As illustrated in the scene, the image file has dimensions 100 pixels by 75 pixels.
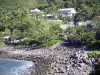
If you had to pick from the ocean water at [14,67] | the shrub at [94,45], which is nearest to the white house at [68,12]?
the shrub at [94,45]

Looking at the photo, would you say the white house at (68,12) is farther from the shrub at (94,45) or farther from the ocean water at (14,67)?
the ocean water at (14,67)

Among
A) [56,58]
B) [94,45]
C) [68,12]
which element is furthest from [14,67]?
[68,12]

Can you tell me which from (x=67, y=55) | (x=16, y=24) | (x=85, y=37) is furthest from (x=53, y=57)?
(x=16, y=24)

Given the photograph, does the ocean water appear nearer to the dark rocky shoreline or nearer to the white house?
the dark rocky shoreline

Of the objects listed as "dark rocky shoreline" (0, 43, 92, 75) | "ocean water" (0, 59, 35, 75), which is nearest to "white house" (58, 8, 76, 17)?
"dark rocky shoreline" (0, 43, 92, 75)

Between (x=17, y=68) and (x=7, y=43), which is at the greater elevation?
(x=17, y=68)

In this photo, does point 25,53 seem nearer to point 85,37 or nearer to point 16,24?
point 85,37
